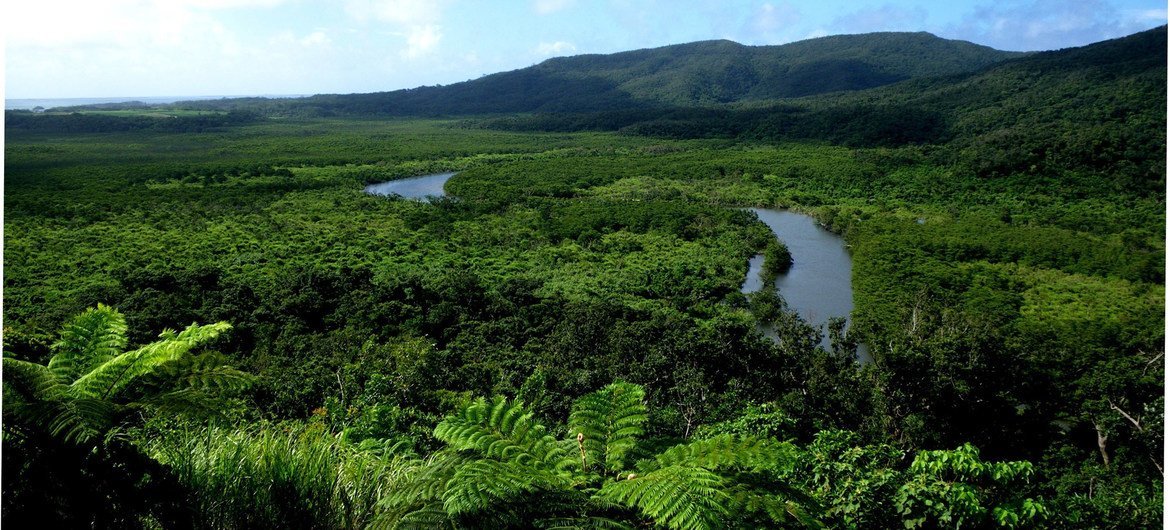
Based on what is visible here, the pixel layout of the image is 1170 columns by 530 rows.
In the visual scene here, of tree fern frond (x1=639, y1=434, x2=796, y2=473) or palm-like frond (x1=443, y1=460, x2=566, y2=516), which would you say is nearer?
palm-like frond (x1=443, y1=460, x2=566, y2=516)

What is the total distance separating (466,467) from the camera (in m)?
4.10

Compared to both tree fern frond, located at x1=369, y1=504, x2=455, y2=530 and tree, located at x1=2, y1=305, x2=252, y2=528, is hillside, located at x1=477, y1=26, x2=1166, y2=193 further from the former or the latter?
tree, located at x1=2, y1=305, x2=252, y2=528

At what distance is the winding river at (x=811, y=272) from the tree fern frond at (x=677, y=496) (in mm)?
16624

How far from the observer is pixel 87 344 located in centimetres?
535

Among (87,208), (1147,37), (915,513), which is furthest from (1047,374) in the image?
(1147,37)

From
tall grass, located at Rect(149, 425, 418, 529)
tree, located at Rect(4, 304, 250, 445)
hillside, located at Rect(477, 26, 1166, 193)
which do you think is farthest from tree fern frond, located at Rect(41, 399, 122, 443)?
hillside, located at Rect(477, 26, 1166, 193)

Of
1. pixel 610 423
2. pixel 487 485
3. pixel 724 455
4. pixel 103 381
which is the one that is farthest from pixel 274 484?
pixel 724 455

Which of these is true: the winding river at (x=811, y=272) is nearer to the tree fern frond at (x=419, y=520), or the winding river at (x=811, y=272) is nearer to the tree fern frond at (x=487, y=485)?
the tree fern frond at (x=487, y=485)

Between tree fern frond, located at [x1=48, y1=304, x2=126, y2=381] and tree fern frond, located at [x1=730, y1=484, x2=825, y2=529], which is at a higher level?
tree fern frond, located at [x1=48, y1=304, x2=126, y2=381]

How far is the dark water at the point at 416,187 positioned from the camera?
59.5 meters

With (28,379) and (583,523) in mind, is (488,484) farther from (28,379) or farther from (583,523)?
(28,379)

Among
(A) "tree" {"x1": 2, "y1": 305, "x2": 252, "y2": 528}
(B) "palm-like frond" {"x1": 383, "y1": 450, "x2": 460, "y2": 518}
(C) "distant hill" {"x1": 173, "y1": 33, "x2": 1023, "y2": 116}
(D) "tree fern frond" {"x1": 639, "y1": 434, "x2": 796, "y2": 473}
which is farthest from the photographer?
(C) "distant hill" {"x1": 173, "y1": 33, "x2": 1023, "y2": 116}

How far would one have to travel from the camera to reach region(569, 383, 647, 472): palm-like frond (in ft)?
16.2

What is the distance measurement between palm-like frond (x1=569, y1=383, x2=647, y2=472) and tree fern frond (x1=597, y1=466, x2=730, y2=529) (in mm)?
662
